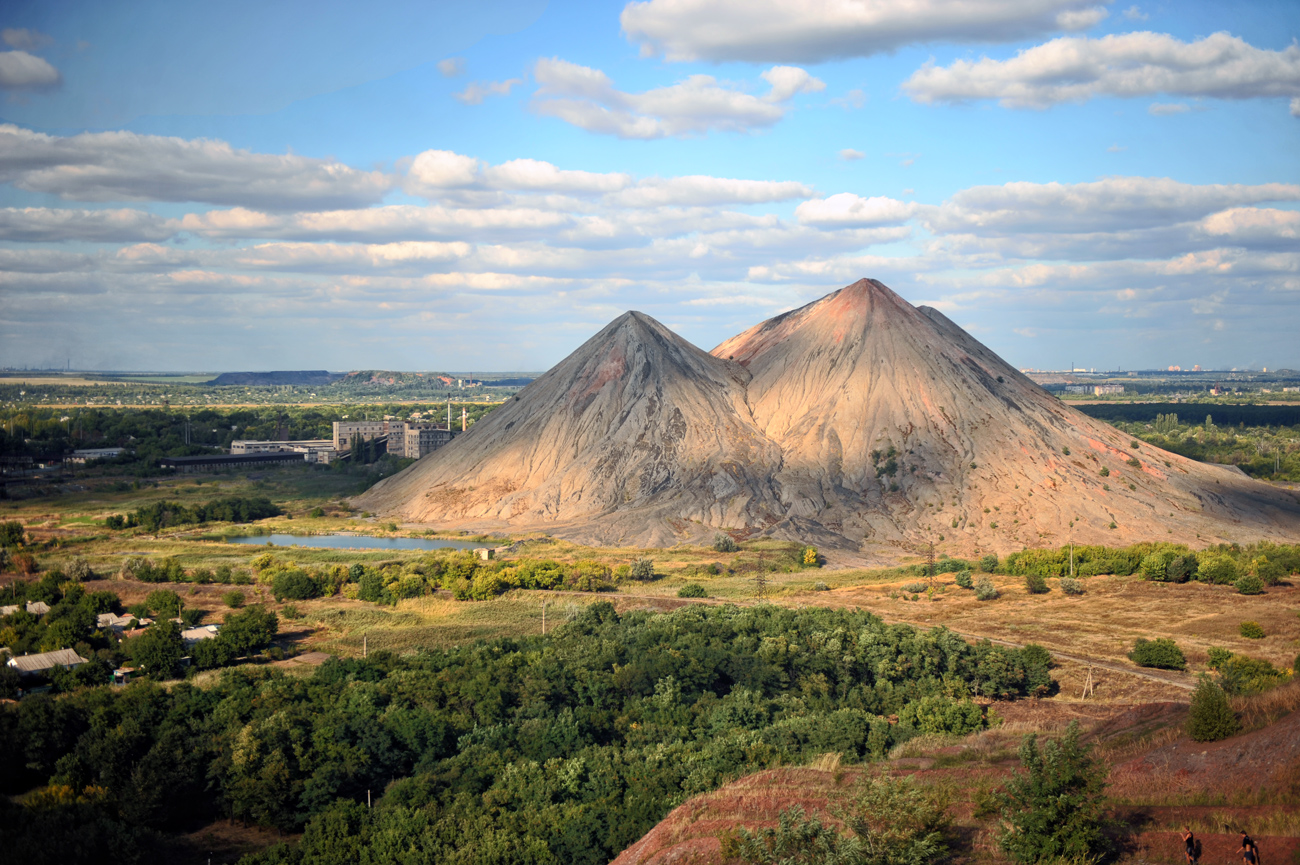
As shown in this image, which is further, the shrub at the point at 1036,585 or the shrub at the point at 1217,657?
the shrub at the point at 1036,585

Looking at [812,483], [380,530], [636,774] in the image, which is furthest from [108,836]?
[812,483]

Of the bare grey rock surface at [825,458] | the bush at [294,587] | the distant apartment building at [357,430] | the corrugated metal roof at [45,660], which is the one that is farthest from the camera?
the distant apartment building at [357,430]

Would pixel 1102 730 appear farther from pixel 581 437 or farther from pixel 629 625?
pixel 581 437

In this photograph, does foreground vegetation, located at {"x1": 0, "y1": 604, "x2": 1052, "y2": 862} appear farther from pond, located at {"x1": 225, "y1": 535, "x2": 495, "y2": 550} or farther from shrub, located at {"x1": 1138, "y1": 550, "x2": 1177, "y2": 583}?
pond, located at {"x1": 225, "y1": 535, "x2": 495, "y2": 550}

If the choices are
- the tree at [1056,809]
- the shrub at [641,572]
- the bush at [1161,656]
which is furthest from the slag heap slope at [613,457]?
the tree at [1056,809]

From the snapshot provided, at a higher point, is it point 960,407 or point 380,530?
point 960,407

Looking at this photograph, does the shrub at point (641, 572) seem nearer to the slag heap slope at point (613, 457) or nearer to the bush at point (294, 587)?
the slag heap slope at point (613, 457)
